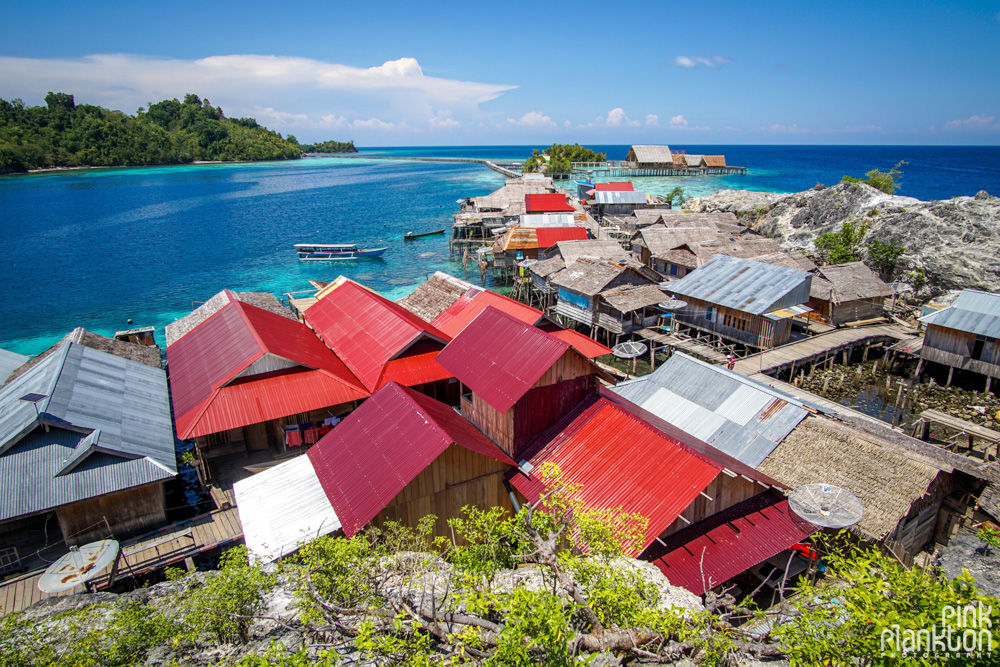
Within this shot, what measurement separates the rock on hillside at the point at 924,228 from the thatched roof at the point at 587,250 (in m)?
25.6

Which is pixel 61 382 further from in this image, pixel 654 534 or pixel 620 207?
pixel 620 207

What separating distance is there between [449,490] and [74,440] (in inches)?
539

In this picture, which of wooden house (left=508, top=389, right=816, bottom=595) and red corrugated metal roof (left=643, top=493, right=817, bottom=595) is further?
wooden house (left=508, top=389, right=816, bottom=595)

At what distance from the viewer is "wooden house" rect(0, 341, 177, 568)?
51.3 ft

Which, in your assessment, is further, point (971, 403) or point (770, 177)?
point (770, 177)

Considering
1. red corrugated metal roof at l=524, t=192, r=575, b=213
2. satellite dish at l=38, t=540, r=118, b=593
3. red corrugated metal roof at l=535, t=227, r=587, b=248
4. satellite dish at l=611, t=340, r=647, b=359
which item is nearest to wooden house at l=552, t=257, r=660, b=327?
satellite dish at l=611, t=340, r=647, b=359

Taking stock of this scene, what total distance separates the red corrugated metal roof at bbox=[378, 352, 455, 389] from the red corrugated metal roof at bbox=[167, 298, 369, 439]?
1.50m

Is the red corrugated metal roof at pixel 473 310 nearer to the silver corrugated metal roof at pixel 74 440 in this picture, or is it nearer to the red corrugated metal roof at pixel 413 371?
the red corrugated metal roof at pixel 413 371

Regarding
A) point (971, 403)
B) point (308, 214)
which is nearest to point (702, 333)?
point (971, 403)

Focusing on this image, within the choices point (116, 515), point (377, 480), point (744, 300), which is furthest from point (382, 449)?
point (744, 300)

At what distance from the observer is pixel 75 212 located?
9906 centimetres

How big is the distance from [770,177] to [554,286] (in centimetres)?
14674

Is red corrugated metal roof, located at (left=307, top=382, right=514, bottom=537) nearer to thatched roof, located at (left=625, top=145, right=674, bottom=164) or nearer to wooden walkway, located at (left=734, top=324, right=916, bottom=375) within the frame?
wooden walkway, located at (left=734, top=324, right=916, bottom=375)

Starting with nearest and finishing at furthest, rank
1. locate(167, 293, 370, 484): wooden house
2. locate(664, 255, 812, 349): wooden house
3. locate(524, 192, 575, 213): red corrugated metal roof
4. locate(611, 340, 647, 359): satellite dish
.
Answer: locate(167, 293, 370, 484): wooden house → locate(611, 340, 647, 359): satellite dish → locate(664, 255, 812, 349): wooden house → locate(524, 192, 575, 213): red corrugated metal roof
